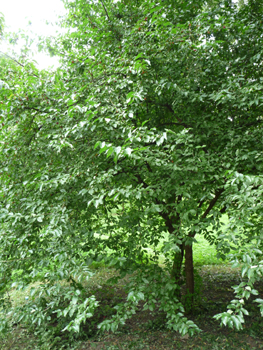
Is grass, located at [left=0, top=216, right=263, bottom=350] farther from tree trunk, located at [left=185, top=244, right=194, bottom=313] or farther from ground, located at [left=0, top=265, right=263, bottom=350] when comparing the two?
tree trunk, located at [left=185, top=244, right=194, bottom=313]

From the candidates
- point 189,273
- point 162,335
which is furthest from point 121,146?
point 162,335

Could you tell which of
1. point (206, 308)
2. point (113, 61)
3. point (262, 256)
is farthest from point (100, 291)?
point (113, 61)

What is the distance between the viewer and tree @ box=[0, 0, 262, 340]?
2361 millimetres

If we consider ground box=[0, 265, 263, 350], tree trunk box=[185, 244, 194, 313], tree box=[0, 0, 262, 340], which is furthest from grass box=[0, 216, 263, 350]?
tree box=[0, 0, 262, 340]

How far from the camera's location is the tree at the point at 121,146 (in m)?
2.36

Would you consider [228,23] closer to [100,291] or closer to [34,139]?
[34,139]

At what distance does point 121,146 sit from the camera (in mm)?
2693

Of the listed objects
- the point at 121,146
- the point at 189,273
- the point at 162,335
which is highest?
the point at 121,146

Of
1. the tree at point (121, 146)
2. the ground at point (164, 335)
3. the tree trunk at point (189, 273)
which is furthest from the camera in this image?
the tree trunk at point (189, 273)

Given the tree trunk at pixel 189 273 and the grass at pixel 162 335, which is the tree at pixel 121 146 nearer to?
the grass at pixel 162 335

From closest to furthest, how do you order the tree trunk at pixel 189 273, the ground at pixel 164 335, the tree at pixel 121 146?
the tree at pixel 121 146 < the ground at pixel 164 335 < the tree trunk at pixel 189 273

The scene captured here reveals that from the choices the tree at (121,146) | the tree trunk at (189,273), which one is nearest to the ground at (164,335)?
the tree trunk at (189,273)

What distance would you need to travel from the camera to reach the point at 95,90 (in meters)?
2.66

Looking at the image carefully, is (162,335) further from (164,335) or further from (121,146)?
(121,146)
